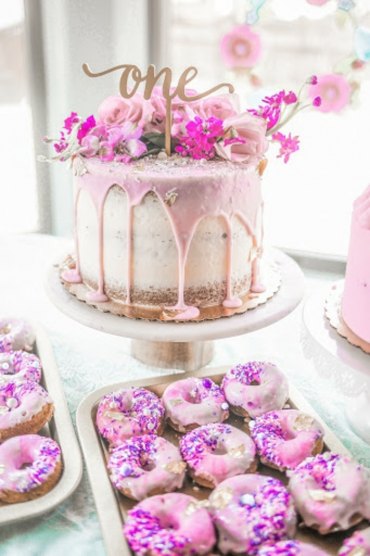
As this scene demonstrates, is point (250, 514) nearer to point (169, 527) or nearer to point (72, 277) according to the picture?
point (169, 527)

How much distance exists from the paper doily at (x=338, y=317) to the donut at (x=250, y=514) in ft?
1.05

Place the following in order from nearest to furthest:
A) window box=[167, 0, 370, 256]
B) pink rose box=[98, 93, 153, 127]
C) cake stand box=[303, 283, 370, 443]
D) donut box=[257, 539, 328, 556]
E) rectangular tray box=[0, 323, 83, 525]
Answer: donut box=[257, 539, 328, 556] → rectangular tray box=[0, 323, 83, 525] → cake stand box=[303, 283, 370, 443] → pink rose box=[98, 93, 153, 127] → window box=[167, 0, 370, 256]

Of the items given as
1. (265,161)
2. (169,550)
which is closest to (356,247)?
(265,161)

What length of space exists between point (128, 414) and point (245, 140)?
0.61 meters

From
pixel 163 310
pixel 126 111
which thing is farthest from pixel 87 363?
pixel 126 111

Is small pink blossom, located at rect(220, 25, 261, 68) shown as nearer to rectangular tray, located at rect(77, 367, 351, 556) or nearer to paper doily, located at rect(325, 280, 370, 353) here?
paper doily, located at rect(325, 280, 370, 353)

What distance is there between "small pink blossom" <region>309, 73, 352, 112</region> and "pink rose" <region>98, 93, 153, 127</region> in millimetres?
878

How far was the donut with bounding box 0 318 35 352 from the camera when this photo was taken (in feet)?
4.90

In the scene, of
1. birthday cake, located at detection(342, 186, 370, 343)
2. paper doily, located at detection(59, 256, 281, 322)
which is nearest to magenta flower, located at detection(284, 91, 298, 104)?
birthday cake, located at detection(342, 186, 370, 343)

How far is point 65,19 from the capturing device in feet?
6.96

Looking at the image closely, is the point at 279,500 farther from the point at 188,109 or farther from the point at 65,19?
the point at 65,19

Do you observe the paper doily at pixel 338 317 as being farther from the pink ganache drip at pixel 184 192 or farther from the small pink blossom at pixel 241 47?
the small pink blossom at pixel 241 47

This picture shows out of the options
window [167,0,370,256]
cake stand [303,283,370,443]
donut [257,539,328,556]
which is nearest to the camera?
donut [257,539,328,556]

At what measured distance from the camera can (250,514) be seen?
3.31 feet
